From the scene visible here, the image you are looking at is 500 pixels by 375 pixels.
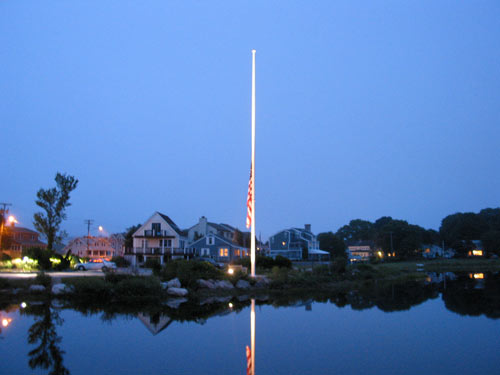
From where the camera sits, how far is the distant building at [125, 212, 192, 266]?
63719 millimetres

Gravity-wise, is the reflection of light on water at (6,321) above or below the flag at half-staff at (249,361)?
above

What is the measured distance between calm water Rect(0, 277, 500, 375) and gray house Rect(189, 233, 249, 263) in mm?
42309

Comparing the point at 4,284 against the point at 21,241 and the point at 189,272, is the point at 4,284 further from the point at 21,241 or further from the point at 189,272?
the point at 21,241

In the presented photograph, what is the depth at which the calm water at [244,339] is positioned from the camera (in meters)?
11.0

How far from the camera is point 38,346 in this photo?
42.2ft

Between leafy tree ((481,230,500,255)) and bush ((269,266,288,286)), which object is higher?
leafy tree ((481,230,500,255))

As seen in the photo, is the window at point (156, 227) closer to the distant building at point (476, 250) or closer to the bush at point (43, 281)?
the bush at point (43, 281)

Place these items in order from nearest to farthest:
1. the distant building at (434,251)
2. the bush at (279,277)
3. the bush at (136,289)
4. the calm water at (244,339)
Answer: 1. the calm water at (244,339)
2. the bush at (136,289)
3. the bush at (279,277)
4. the distant building at (434,251)

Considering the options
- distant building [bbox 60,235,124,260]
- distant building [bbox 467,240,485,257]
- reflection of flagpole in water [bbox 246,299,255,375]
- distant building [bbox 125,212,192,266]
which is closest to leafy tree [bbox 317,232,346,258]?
distant building [bbox 467,240,485,257]

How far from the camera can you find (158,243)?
6575cm

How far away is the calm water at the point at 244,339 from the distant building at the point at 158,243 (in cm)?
4175

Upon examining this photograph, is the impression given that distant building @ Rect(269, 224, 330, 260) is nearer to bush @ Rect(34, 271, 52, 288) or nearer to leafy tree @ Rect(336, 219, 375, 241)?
bush @ Rect(34, 271, 52, 288)

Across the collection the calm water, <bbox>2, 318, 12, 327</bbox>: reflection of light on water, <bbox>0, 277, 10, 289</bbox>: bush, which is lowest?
the calm water

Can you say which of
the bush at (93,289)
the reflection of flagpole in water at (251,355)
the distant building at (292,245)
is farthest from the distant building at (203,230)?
the reflection of flagpole in water at (251,355)
